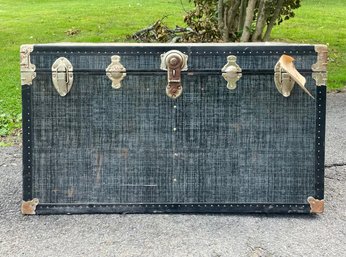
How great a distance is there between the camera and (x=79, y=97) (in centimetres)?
351

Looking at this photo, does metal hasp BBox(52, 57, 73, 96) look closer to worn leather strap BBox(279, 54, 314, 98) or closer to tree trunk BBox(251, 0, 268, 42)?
worn leather strap BBox(279, 54, 314, 98)

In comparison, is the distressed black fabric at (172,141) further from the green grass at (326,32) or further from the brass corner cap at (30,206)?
the green grass at (326,32)

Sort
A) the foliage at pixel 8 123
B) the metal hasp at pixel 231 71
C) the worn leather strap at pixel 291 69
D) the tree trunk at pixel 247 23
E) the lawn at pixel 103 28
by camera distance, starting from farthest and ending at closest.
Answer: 1. the lawn at pixel 103 28
2. the tree trunk at pixel 247 23
3. the foliage at pixel 8 123
4. the metal hasp at pixel 231 71
5. the worn leather strap at pixel 291 69

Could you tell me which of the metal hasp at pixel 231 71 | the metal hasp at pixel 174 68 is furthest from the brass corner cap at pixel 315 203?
the metal hasp at pixel 174 68

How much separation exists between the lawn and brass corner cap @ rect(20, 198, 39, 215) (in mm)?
2968

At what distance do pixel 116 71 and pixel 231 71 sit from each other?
22.9 inches

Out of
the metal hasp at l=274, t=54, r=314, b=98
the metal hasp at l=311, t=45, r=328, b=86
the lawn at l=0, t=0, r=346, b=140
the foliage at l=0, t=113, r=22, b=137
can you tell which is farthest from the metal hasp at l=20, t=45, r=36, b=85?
the lawn at l=0, t=0, r=346, b=140

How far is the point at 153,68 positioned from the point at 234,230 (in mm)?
907

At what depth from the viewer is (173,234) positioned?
328 centimetres

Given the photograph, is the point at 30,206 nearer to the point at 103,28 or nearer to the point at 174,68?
the point at 174,68

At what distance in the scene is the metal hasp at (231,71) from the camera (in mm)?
3471

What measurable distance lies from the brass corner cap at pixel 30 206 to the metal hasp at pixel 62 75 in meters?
0.58

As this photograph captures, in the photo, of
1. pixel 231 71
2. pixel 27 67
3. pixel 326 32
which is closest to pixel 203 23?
pixel 326 32

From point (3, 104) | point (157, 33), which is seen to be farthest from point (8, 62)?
point (3, 104)
